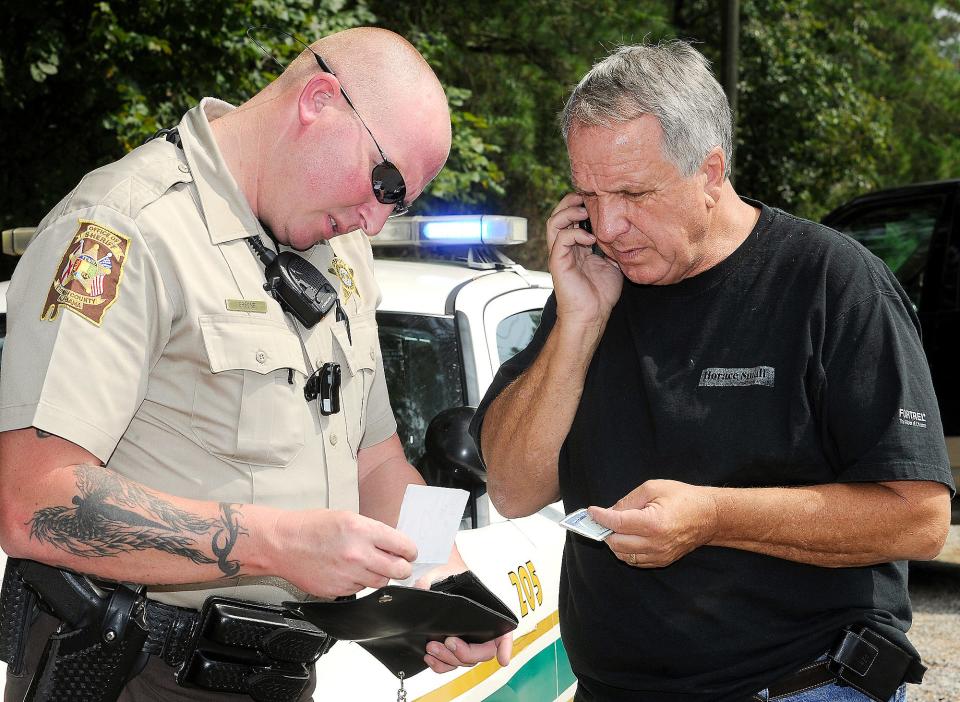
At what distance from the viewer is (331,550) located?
1.80 meters

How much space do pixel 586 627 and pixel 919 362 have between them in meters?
0.81

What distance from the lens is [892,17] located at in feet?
62.1

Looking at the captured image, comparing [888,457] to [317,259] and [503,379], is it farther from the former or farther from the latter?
[317,259]

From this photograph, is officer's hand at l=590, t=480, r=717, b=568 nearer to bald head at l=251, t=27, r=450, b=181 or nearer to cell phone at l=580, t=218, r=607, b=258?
cell phone at l=580, t=218, r=607, b=258

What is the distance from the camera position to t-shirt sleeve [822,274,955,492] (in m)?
1.97

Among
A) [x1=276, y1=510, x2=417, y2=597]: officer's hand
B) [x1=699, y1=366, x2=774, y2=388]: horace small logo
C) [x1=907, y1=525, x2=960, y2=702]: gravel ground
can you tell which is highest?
[x1=699, y1=366, x2=774, y2=388]: horace small logo

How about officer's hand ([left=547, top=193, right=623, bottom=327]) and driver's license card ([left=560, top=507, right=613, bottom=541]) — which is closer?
driver's license card ([left=560, top=507, right=613, bottom=541])

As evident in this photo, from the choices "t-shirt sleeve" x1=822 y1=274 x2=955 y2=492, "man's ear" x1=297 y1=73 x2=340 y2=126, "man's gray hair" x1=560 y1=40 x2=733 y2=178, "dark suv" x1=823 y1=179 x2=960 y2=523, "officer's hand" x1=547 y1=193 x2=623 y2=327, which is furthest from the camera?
"dark suv" x1=823 y1=179 x2=960 y2=523

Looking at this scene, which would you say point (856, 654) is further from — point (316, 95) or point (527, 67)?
point (527, 67)

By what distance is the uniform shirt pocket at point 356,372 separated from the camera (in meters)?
2.22

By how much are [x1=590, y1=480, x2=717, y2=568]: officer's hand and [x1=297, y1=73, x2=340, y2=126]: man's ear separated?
0.87 meters

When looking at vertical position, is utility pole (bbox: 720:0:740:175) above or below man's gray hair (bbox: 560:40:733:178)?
below

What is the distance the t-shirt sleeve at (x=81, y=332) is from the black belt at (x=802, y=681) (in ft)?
4.04

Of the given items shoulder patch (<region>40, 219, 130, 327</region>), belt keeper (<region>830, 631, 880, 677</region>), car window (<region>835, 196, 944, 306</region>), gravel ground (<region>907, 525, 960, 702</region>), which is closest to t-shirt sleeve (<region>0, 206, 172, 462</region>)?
shoulder patch (<region>40, 219, 130, 327</region>)
